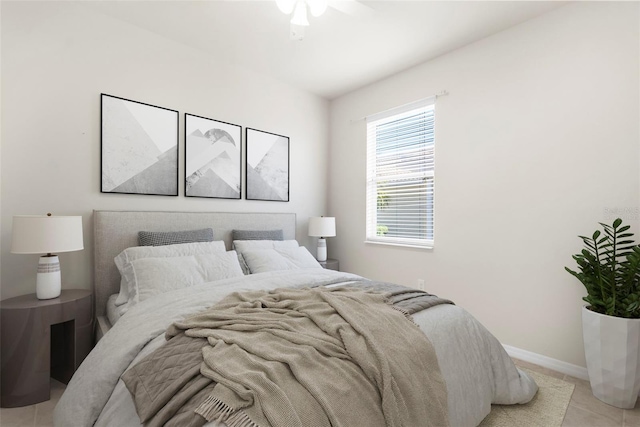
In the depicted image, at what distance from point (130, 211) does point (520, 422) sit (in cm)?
307

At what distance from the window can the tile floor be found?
165 cm

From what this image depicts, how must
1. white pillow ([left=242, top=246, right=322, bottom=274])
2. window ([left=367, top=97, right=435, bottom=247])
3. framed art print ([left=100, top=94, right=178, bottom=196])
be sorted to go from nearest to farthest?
framed art print ([left=100, top=94, right=178, bottom=196]) < white pillow ([left=242, top=246, right=322, bottom=274]) < window ([left=367, top=97, right=435, bottom=247])

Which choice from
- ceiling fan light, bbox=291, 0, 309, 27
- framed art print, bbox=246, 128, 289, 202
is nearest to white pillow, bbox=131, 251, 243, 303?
framed art print, bbox=246, 128, 289, 202

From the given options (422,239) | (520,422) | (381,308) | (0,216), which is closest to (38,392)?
(0,216)

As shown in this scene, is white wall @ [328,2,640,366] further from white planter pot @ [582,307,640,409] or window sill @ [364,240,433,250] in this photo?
white planter pot @ [582,307,640,409]

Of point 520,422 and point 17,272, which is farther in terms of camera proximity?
point 17,272

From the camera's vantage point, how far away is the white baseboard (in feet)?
7.62

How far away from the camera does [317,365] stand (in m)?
1.13

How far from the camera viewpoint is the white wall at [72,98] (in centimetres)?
216

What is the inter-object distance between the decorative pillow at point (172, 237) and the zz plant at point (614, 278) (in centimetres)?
289

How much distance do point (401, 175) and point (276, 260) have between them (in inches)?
67.7

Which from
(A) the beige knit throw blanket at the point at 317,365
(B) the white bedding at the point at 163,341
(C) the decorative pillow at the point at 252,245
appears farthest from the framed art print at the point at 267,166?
(A) the beige knit throw blanket at the point at 317,365

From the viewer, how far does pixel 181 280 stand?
7.04ft

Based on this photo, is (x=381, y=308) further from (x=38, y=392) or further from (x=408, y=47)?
(x=408, y=47)
